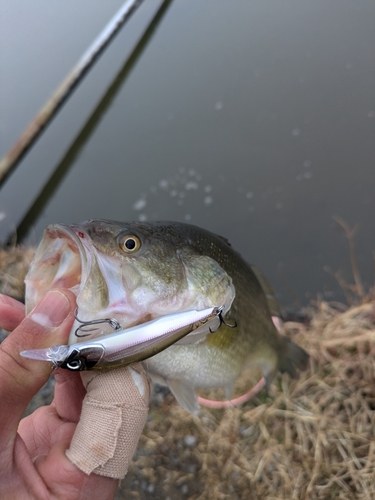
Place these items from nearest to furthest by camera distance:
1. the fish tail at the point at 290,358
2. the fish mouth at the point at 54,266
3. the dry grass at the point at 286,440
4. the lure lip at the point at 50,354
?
the lure lip at the point at 50,354 < the fish mouth at the point at 54,266 < the fish tail at the point at 290,358 < the dry grass at the point at 286,440

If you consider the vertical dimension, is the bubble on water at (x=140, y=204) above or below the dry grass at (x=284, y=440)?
above

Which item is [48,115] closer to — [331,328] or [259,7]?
[259,7]

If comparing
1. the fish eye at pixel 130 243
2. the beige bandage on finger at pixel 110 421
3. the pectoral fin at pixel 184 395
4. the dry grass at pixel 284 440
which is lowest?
the dry grass at pixel 284 440

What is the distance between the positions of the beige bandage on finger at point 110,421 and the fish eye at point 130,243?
0.36m

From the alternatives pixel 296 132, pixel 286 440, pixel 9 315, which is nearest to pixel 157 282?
pixel 9 315

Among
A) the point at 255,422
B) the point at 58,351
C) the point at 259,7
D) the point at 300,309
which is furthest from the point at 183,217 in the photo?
the point at 259,7

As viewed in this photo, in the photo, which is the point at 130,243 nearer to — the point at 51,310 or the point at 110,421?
the point at 51,310

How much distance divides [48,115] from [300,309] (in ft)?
14.8

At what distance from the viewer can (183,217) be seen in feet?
13.6

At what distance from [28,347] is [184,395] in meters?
0.66

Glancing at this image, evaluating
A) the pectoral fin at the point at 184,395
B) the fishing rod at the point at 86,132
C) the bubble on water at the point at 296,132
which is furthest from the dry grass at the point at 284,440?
the fishing rod at the point at 86,132

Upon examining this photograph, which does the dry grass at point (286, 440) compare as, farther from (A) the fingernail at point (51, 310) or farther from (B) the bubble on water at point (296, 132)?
(B) the bubble on water at point (296, 132)

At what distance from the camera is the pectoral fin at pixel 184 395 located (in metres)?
1.32

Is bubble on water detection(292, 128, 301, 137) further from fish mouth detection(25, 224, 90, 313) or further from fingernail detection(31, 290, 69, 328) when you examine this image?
fingernail detection(31, 290, 69, 328)
